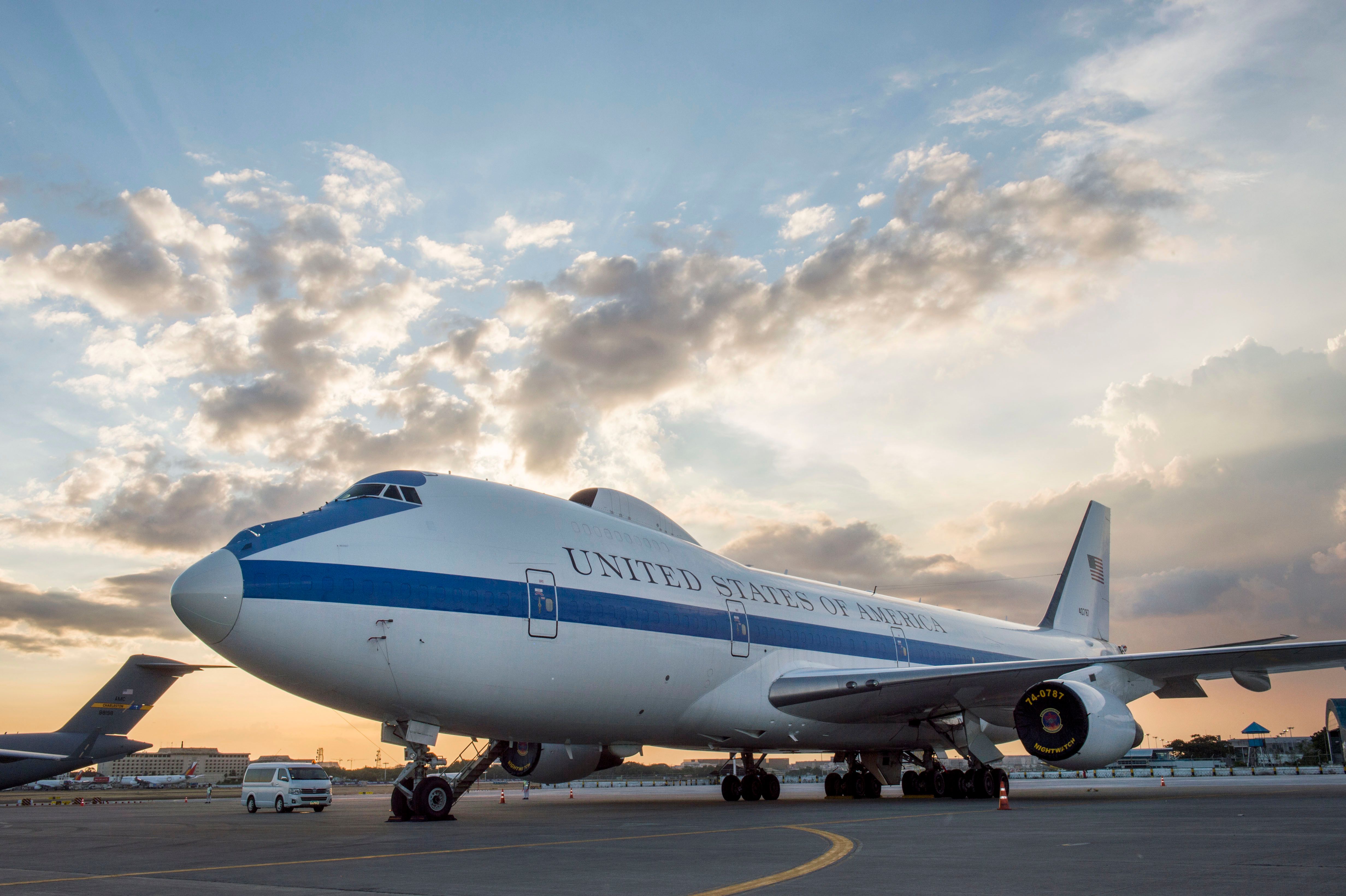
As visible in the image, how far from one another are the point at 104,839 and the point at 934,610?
22.2 meters

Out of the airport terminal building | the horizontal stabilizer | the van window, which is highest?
the horizontal stabilizer

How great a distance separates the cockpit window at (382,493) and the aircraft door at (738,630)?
709 cm

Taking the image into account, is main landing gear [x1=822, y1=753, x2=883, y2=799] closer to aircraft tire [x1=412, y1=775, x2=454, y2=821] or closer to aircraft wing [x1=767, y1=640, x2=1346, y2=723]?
aircraft wing [x1=767, y1=640, x2=1346, y2=723]

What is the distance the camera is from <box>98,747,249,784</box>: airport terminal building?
12656cm

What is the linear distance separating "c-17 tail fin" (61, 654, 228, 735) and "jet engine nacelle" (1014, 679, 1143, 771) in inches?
923

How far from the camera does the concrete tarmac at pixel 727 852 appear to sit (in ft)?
22.2

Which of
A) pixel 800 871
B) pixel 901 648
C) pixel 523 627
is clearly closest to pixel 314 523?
pixel 523 627

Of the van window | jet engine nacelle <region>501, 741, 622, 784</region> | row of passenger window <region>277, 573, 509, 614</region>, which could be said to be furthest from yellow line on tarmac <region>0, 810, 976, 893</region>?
the van window

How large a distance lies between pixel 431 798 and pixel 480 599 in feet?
10.9

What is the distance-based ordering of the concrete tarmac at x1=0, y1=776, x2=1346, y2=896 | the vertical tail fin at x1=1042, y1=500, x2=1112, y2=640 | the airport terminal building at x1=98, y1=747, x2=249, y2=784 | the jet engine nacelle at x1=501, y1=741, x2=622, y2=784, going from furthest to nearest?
the airport terminal building at x1=98, y1=747, x2=249, y2=784 → the vertical tail fin at x1=1042, y1=500, x2=1112, y2=640 → the jet engine nacelle at x1=501, y1=741, x2=622, y2=784 → the concrete tarmac at x1=0, y1=776, x2=1346, y2=896

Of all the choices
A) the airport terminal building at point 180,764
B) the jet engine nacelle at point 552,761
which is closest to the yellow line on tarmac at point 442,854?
the jet engine nacelle at point 552,761

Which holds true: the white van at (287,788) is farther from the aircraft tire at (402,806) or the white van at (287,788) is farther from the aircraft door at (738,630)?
the aircraft door at (738,630)

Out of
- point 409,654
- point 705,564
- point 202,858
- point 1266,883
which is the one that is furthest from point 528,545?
point 1266,883

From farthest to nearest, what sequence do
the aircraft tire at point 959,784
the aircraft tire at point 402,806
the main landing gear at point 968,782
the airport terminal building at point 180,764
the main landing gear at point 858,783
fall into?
the airport terminal building at point 180,764, the main landing gear at point 858,783, the aircraft tire at point 959,784, the main landing gear at point 968,782, the aircraft tire at point 402,806
